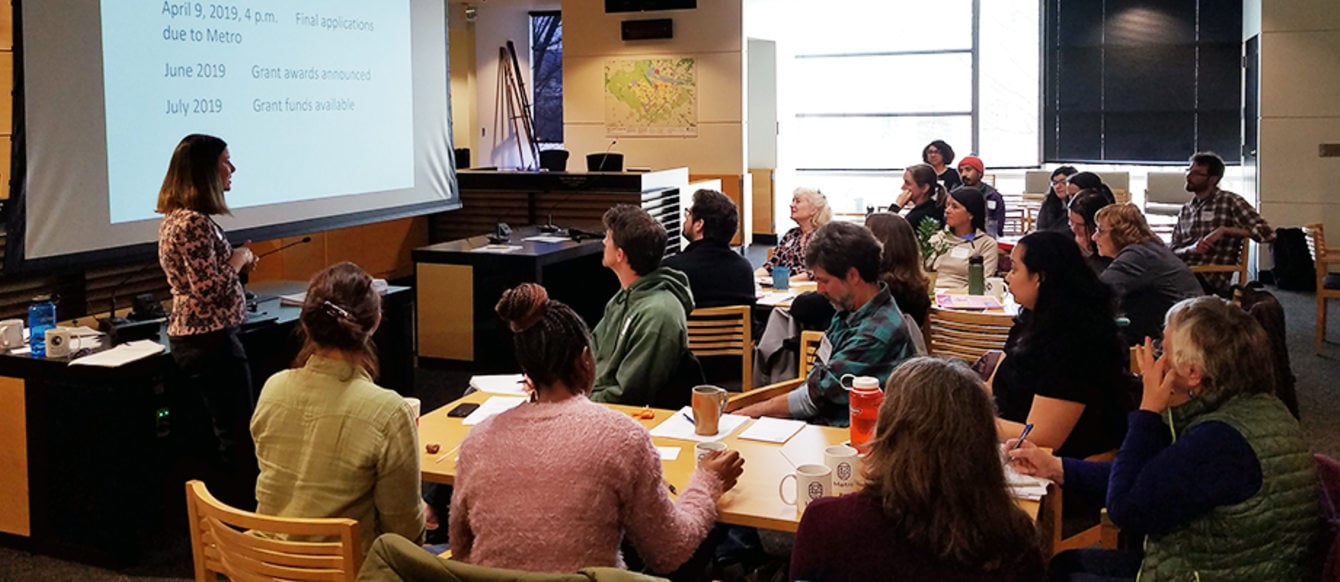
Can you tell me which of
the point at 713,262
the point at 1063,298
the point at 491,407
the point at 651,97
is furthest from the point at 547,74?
the point at 1063,298

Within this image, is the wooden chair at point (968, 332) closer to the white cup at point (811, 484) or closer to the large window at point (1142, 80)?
the white cup at point (811, 484)

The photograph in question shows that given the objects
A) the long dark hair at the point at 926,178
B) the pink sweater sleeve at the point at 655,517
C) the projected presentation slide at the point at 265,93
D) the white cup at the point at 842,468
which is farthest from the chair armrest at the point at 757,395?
the long dark hair at the point at 926,178

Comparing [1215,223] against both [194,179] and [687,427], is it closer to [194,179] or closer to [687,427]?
[687,427]

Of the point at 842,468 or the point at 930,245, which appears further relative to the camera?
the point at 930,245

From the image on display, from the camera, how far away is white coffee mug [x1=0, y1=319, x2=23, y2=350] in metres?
4.25

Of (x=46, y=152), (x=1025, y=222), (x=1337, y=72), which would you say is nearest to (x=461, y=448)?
(x=46, y=152)

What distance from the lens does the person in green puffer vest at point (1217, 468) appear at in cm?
216

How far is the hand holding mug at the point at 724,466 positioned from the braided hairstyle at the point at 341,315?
0.82 metres

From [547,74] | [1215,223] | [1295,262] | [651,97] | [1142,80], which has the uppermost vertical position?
[547,74]

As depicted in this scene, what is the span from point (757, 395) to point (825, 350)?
0.27 meters

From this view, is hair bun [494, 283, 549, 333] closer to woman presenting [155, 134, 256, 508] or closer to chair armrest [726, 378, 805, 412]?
chair armrest [726, 378, 805, 412]

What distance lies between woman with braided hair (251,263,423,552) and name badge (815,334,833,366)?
4.37 ft

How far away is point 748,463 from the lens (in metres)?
2.91

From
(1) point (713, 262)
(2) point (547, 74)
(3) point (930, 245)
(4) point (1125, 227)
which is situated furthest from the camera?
(2) point (547, 74)
